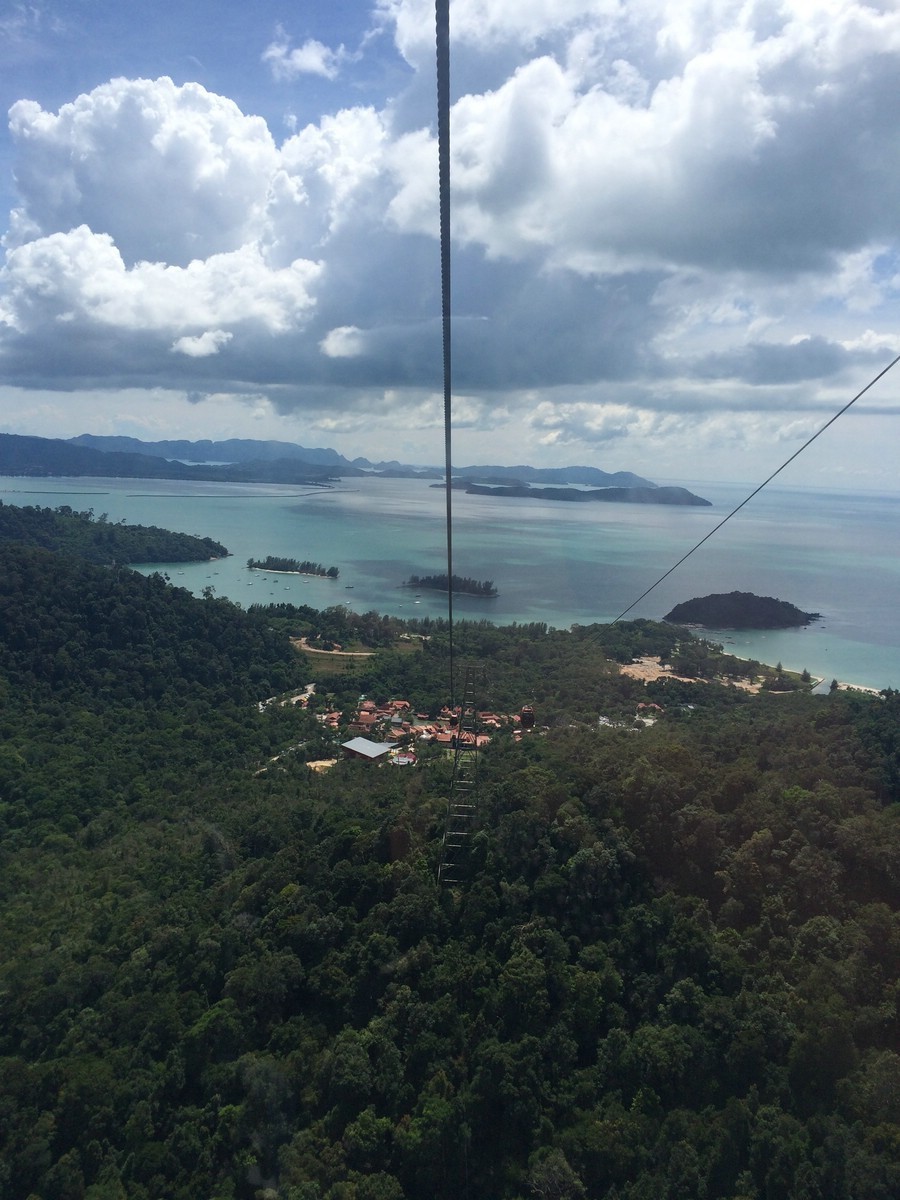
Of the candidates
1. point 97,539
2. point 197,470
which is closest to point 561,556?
point 97,539

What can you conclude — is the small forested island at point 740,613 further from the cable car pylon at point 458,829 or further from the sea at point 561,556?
the cable car pylon at point 458,829

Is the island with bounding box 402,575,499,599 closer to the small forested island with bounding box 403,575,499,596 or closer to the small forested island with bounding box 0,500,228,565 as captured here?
the small forested island with bounding box 403,575,499,596

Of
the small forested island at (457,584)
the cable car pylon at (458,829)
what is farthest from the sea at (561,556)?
the cable car pylon at (458,829)

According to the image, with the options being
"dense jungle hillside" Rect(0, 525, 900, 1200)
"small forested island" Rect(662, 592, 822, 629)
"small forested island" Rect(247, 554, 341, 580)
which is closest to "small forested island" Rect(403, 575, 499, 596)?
"small forested island" Rect(247, 554, 341, 580)

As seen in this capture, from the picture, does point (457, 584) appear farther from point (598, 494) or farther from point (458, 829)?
point (598, 494)

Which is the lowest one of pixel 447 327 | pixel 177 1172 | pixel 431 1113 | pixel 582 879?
pixel 177 1172

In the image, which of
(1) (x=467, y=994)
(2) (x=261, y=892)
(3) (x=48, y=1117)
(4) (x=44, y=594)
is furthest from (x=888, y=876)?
(4) (x=44, y=594)

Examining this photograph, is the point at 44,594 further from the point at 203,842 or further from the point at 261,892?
the point at 261,892
